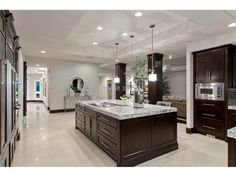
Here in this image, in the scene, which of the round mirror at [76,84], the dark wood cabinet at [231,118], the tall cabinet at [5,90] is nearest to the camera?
the tall cabinet at [5,90]

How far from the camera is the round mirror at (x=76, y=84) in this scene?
883 centimetres

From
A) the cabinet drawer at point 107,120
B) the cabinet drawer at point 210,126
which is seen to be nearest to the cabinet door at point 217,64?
the cabinet drawer at point 210,126

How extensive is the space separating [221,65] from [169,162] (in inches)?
110

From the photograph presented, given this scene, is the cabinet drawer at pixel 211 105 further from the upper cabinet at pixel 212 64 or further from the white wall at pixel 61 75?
the white wall at pixel 61 75

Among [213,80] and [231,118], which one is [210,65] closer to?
[213,80]

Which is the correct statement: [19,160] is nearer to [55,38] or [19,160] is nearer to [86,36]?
[55,38]

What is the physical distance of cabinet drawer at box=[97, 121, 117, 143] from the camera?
2.81 meters

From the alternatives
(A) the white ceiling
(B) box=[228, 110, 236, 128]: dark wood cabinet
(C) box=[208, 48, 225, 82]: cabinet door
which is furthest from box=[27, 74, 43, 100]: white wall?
(B) box=[228, 110, 236, 128]: dark wood cabinet

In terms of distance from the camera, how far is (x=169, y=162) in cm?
288

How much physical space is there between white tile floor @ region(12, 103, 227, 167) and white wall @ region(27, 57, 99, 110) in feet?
13.5

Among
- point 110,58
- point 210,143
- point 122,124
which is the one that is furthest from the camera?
point 110,58

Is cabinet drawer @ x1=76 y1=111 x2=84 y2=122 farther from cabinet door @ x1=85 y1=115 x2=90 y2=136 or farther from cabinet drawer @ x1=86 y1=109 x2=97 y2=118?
cabinet drawer @ x1=86 y1=109 x2=97 y2=118

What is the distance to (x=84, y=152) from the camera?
3.32 metres
